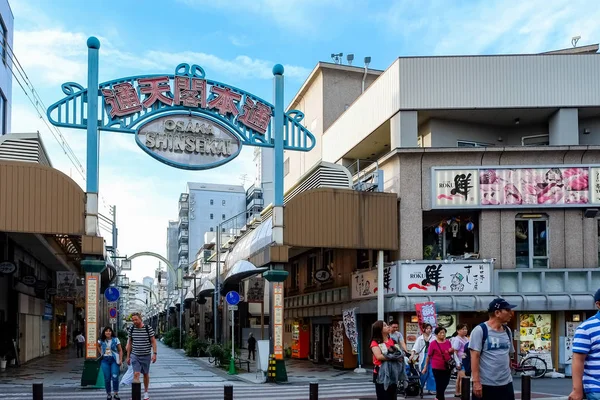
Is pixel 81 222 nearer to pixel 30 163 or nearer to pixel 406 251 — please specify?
pixel 30 163

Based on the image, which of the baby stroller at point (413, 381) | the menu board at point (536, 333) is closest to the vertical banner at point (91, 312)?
the baby stroller at point (413, 381)

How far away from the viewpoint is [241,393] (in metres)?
18.1

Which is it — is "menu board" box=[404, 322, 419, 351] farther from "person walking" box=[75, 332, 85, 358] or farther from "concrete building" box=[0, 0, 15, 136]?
"concrete building" box=[0, 0, 15, 136]

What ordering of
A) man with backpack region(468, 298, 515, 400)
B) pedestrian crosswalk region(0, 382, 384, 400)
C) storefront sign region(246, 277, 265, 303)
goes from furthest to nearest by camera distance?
storefront sign region(246, 277, 265, 303) → pedestrian crosswalk region(0, 382, 384, 400) → man with backpack region(468, 298, 515, 400)

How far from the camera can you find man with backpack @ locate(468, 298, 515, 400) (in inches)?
309

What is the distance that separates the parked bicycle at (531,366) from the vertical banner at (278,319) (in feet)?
25.2

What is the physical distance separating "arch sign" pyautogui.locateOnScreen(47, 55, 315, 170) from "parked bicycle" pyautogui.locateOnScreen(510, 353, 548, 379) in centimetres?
987

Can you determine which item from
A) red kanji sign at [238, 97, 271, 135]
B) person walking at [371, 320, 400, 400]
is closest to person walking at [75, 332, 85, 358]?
red kanji sign at [238, 97, 271, 135]

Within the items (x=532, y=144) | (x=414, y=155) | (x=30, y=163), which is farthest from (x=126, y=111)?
(x=532, y=144)

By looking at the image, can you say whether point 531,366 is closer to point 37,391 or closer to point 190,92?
point 190,92

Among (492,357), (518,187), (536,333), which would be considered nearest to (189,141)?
(518,187)

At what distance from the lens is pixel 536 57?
25422 mm

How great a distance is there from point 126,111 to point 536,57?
1439 cm

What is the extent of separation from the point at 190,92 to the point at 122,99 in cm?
212
